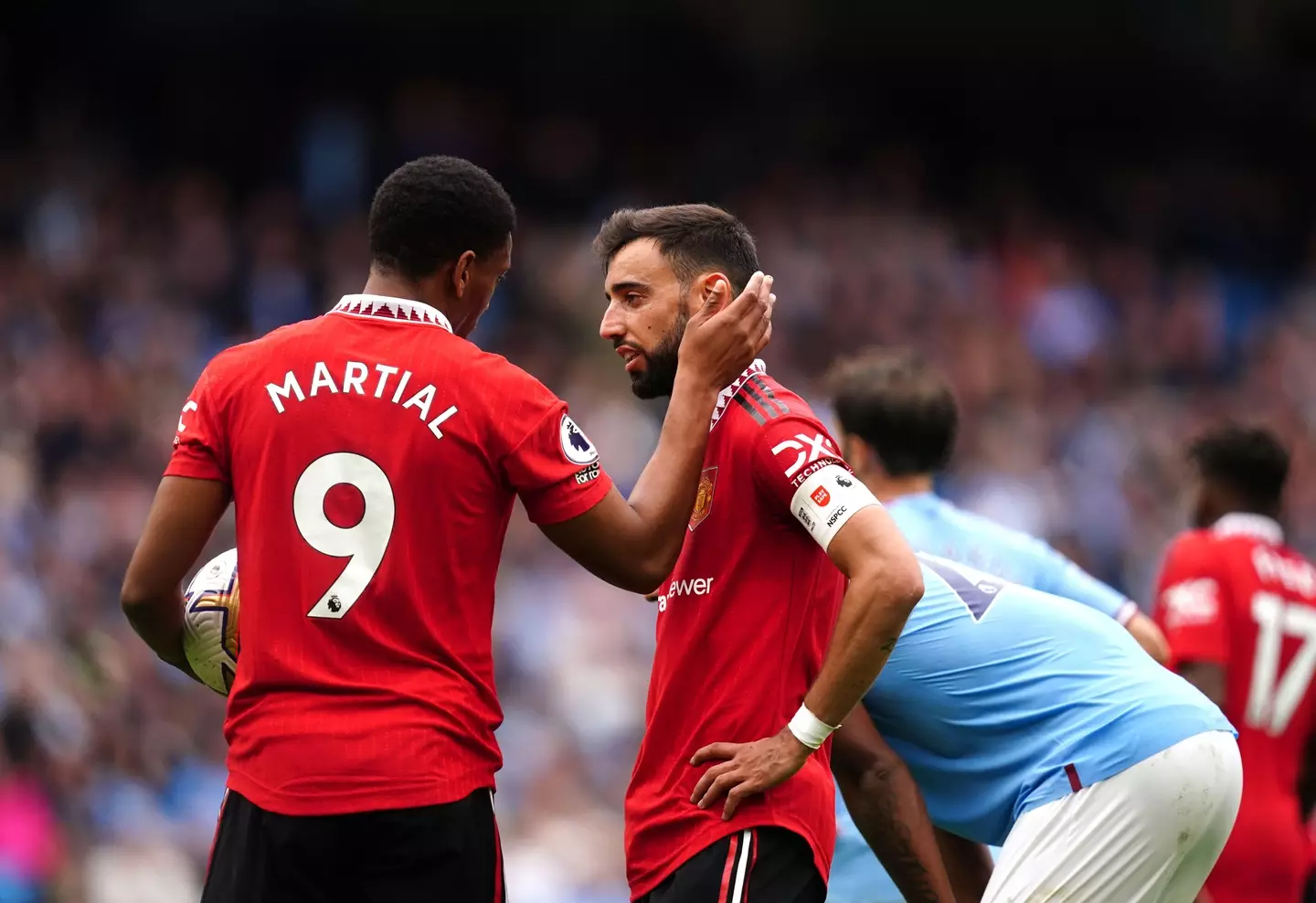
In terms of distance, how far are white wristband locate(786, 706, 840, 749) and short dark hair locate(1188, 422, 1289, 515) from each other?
11.5 feet

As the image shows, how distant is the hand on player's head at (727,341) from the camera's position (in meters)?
4.02

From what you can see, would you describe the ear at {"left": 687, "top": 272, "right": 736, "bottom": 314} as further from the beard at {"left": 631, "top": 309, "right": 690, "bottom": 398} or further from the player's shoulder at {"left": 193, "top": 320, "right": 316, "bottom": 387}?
the player's shoulder at {"left": 193, "top": 320, "right": 316, "bottom": 387}

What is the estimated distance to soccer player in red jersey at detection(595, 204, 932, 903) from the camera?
3.84m

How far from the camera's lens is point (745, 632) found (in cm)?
398

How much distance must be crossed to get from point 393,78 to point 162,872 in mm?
10086

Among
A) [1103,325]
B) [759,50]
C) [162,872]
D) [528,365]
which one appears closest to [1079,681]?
[162,872]

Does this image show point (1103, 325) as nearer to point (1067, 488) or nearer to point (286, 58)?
point (1067, 488)

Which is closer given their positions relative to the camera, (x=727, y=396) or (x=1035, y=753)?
(x=727, y=396)

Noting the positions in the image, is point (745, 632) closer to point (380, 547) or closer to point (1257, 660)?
point (380, 547)

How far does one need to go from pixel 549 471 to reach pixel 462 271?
583mm

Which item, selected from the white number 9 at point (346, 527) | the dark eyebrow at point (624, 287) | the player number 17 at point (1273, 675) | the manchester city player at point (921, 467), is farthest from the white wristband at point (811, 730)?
the player number 17 at point (1273, 675)

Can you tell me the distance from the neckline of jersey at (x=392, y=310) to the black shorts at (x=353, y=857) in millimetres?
1134

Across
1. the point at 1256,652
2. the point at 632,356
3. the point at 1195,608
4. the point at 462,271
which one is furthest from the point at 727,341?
the point at 1256,652

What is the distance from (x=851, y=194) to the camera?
60.7 feet
